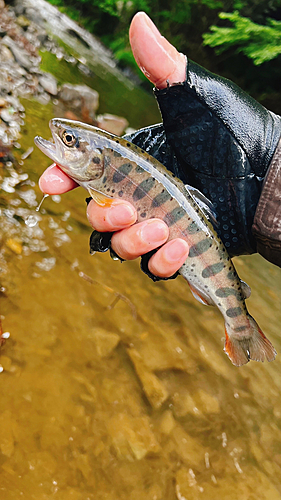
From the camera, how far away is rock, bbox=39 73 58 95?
7.06m

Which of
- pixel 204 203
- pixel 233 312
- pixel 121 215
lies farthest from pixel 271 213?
pixel 121 215

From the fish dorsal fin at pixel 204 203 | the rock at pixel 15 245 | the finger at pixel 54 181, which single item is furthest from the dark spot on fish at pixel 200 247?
the rock at pixel 15 245

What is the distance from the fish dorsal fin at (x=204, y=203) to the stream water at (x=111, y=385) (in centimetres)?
158

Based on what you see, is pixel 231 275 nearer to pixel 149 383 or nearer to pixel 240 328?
pixel 240 328

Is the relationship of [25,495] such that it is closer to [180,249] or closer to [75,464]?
[75,464]

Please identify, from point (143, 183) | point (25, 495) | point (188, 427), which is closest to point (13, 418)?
point (25, 495)

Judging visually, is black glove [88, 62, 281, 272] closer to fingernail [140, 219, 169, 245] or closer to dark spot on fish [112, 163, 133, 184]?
dark spot on fish [112, 163, 133, 184]

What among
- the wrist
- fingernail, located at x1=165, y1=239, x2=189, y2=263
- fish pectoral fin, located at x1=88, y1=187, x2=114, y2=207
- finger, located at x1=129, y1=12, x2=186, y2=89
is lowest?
fish pectoral fin, located at x1=88, y1=187, x2=114, y2=207

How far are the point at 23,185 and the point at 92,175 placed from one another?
267 centimetres

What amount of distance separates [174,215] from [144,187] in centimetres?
20

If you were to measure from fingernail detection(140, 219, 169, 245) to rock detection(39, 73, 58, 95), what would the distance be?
6748 mm

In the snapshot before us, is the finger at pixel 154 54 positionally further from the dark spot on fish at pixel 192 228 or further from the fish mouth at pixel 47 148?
the dark spot on fish at pixel 192 228

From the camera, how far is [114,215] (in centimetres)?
156

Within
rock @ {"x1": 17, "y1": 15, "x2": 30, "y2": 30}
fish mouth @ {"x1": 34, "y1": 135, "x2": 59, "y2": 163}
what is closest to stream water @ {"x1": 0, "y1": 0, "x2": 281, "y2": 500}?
fish mouth @ {"x1": 34, "y1": 135, "x2": 59, "y2": 163}
